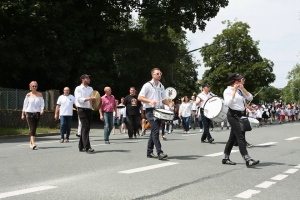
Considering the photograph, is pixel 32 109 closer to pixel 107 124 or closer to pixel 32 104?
pixel 32 104

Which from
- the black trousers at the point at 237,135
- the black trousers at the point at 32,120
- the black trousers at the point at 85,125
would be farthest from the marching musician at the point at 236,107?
the black trousers at the point at 32,120

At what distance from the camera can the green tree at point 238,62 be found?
231 feet

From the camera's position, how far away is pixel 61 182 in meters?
7.18

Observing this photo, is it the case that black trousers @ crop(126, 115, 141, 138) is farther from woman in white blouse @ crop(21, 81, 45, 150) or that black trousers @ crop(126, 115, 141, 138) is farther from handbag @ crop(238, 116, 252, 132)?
handbag @ crop(238, 116, 252, 132)

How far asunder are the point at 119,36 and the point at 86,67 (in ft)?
11.3

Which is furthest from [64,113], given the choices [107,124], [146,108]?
[146,108]

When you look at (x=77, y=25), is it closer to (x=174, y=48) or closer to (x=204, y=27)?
(x=174, y=48)

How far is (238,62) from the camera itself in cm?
7225

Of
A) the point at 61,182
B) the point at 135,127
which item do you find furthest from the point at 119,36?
the point at 61,182

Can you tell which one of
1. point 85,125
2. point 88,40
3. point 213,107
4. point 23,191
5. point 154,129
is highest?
point 88,40

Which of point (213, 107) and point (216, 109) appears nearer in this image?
point (216, 109)

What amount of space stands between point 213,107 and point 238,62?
60.4 m

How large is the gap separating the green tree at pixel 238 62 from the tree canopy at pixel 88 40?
36488mm

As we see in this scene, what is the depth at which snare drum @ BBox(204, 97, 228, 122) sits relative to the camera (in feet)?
42.3
